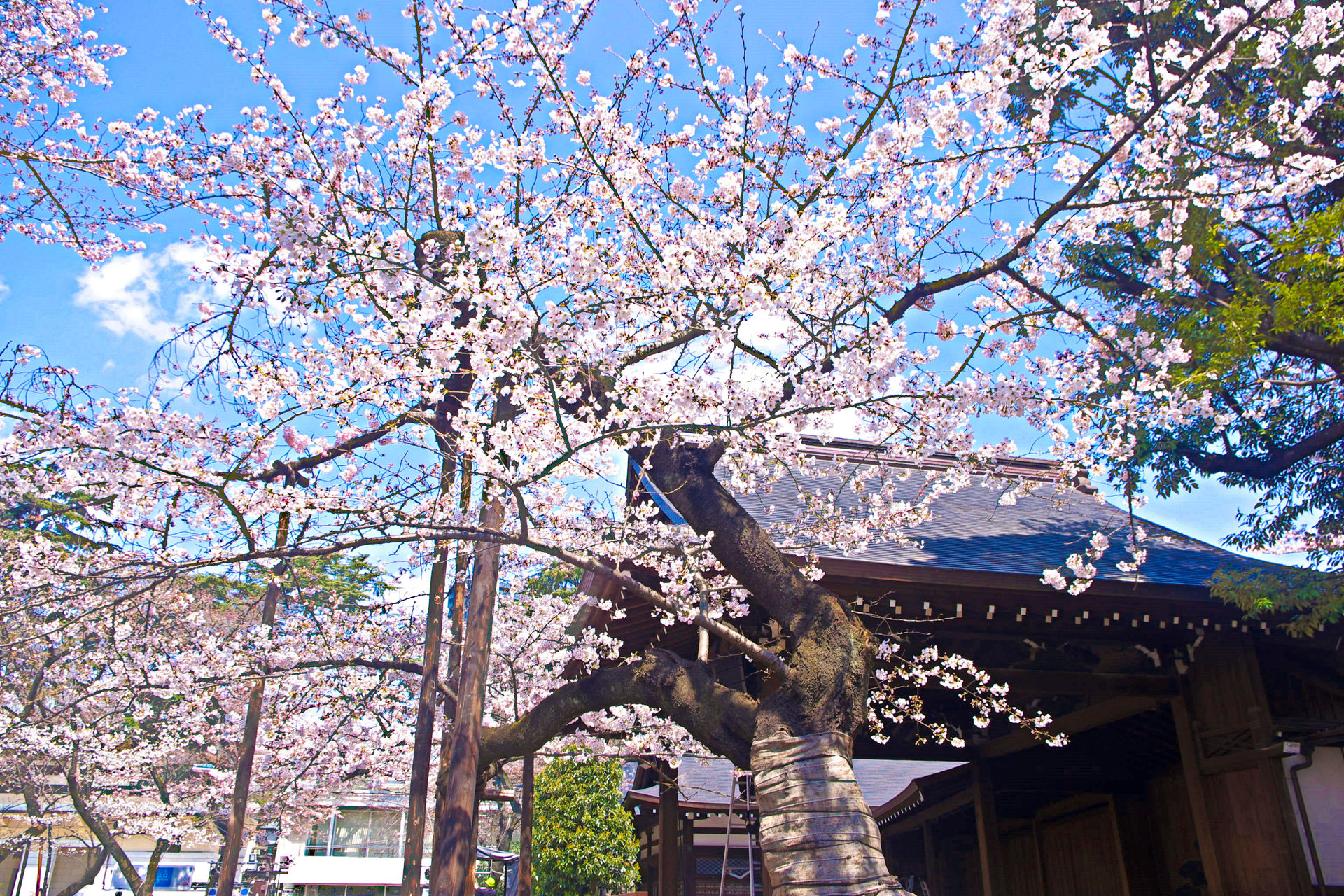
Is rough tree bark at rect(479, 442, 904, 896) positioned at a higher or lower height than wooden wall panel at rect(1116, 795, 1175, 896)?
higher

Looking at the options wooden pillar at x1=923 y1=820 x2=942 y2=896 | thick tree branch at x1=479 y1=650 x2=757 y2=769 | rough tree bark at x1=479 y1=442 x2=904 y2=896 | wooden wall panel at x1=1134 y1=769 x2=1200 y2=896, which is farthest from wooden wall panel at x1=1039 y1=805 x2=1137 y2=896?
thick tree branch at x1=479 y1=650 x2=757 y2=769

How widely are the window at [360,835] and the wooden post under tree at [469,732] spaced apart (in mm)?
27269

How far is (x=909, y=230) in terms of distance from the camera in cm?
529

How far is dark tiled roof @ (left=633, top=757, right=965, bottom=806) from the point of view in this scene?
34.7ft

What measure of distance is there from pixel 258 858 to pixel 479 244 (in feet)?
72.1

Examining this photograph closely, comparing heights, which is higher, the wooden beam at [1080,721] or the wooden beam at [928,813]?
the wooden beam at [1080,721]

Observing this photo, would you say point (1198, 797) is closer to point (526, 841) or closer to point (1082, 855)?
point (1082, 855)

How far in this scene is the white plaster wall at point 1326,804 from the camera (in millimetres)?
6586

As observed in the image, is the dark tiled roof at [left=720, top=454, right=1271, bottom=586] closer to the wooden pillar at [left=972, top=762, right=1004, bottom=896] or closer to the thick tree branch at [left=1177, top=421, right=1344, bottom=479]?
the thick tree branch at [left=1177, top=421, right=1344, bottom=479]

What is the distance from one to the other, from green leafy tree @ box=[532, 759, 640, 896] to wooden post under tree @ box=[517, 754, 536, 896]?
6.00 m

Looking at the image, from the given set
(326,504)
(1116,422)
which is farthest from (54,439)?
(1116,422)

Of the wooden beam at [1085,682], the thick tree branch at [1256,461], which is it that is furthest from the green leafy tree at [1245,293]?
the wooden beam at [1085,682]

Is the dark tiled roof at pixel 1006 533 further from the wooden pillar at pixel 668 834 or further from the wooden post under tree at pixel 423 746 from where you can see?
the wooden pillar at pixel 668 834

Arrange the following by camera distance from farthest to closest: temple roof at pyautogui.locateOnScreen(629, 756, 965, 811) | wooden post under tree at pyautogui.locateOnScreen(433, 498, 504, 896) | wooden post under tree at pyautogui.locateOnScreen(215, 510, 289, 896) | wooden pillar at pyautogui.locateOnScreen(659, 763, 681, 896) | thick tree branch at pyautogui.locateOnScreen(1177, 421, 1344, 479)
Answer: temple roof at pyautogui.locateOnScreen(629, 756, 965, 811)
wooden pillar at pyautogui.locateOnScreen(659, 763, 681, 896)
wooden post under tree at pyautogui.locateOnScreen(215, 510, 289, 896)
thick tree branch at pyautogui.locateOnScreen(1177, 421, 1344, 479)
wooden post under tree at pyautogui.locateOnScreen(433, 498, 504, 896)
